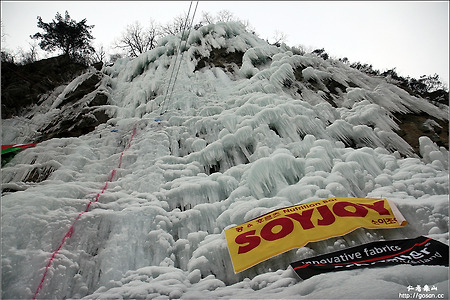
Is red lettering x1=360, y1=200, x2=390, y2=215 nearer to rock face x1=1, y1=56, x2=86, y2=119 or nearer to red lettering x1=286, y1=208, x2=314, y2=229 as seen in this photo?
red lettering x1=286, y1=208, x2=314, y2=229

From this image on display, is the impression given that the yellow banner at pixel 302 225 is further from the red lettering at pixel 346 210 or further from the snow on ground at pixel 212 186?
the snow on ground at pixel 212 186

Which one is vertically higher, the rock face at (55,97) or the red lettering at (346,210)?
the rock face at (55,97)

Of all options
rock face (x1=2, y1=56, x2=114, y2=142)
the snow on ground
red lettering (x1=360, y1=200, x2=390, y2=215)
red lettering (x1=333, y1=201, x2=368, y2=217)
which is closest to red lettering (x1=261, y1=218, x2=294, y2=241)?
the snow on ground

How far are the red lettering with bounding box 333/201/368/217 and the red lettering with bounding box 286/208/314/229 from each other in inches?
10.7

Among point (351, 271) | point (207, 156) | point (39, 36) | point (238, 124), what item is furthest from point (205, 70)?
point (39, 36)

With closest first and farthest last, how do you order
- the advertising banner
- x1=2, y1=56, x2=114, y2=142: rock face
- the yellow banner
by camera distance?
the advertising banner
the yellow banner
x1=2, y1=56, x2=114, y2=142: rock face

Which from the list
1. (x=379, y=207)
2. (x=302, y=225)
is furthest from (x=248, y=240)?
(x=379, y=207)

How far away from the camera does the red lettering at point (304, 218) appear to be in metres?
2.68

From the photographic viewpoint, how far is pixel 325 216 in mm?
2766

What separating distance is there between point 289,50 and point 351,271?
7.23m

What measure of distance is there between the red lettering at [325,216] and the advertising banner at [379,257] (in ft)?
1.14

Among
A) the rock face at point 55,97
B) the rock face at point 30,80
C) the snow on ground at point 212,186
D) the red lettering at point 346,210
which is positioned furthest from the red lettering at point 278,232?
the rock face at point 30,80

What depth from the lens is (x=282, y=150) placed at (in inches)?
164

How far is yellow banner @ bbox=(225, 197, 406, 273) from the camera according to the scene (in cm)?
251
